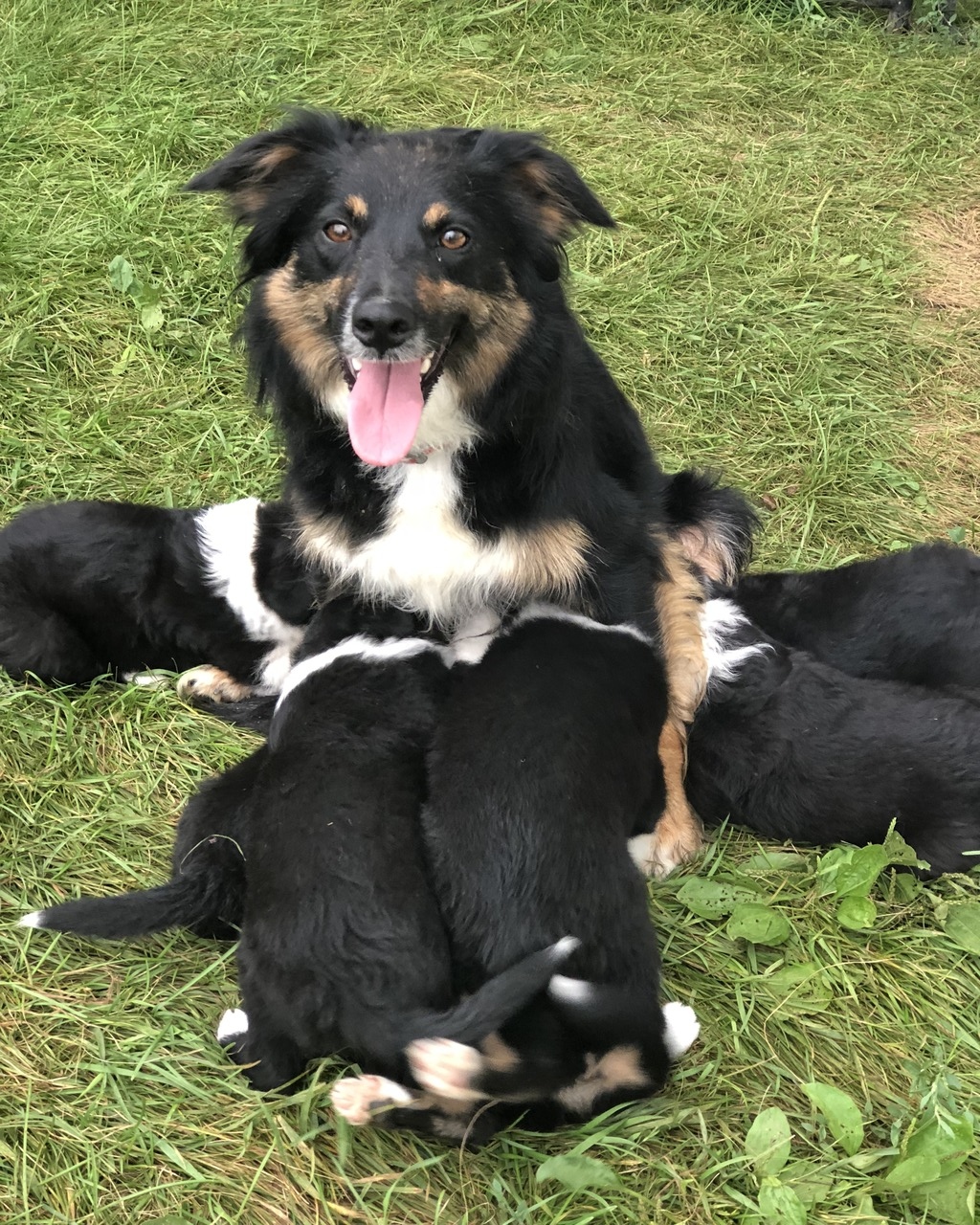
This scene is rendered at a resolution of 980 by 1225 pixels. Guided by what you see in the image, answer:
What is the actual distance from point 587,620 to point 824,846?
960mm

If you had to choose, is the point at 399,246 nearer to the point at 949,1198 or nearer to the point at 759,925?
the point at 759,925

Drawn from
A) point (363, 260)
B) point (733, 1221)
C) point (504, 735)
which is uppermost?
point (363, 260)

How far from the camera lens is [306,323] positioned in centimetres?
310

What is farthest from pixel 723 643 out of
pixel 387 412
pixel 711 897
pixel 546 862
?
pixel 387 412

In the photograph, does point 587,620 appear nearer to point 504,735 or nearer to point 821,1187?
point 504,735

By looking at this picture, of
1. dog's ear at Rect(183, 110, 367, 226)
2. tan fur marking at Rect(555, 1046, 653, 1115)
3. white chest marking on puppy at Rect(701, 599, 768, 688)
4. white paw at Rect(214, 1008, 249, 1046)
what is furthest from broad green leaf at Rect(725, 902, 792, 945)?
dog's ear at Rect(183, 110, 367, 226)

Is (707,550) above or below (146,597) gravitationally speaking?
above

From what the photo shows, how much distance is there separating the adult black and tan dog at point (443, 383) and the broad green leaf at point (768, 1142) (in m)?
0.80

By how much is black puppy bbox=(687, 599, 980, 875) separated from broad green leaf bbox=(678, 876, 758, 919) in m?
0.21

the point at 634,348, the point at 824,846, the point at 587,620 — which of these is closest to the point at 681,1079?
the point at 824,846

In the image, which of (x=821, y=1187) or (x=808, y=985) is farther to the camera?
(x=808, y=985)

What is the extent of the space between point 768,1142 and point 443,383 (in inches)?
82.9

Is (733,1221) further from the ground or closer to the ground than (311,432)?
closer to the ground

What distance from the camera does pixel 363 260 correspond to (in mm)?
2842
